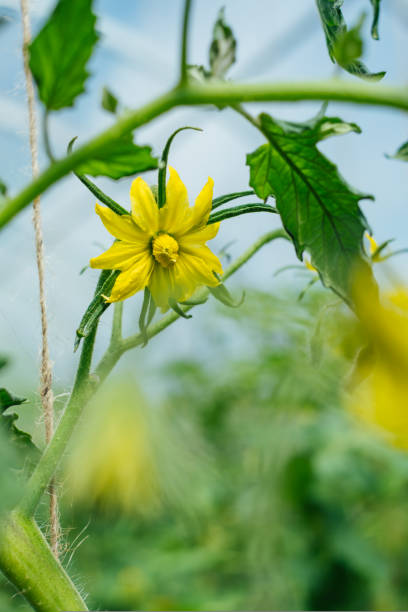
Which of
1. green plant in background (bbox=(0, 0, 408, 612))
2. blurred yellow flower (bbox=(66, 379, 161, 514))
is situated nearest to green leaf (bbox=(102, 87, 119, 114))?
green plant in background (bbox=(0, 0, 408, 612))

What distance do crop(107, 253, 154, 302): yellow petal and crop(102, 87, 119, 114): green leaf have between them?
2.1 inches

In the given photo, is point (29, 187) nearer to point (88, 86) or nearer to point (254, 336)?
point (88, 86)

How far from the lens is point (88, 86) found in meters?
0.18

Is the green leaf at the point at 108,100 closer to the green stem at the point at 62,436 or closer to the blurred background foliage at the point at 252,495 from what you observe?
the green stem at the point at 62,436

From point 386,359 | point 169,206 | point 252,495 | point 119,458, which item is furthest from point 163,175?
point 252,495

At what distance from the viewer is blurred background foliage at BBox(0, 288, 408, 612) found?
137 cm

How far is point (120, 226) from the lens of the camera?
23 cm

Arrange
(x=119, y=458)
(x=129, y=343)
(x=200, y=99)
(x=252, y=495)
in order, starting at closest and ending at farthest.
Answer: (x=200, y=99), (x=129, y=343), (x=119, y=458), (x=252, y=495)

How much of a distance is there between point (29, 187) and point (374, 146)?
1.64 metres

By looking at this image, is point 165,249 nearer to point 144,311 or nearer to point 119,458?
point 144,311

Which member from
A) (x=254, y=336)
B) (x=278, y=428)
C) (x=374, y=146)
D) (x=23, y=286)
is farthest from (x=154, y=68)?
(x=23, y=286)

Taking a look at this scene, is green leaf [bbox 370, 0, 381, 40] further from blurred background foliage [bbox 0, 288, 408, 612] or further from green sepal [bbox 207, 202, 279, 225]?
blurred background foliage [bbox 0, 288, 408, 612]

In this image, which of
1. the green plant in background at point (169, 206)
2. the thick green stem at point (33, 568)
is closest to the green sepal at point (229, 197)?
the green plant in background at point (169, 206)

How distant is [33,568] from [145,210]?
136 mm
